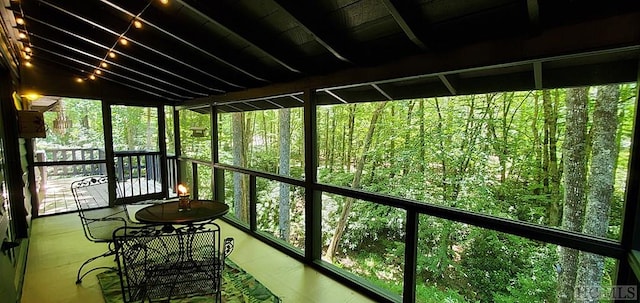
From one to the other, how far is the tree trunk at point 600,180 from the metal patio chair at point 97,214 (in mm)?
5218

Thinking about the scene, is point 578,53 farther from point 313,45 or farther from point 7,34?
point 7,34

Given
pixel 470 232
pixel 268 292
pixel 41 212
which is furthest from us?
pixel 41 212

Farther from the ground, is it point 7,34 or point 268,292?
point 7,34

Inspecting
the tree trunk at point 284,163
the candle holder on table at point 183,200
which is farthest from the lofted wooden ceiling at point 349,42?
the tree trunk at point 284,163

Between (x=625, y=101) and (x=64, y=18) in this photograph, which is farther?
(x=625, y=101)

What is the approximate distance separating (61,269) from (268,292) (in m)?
2.44

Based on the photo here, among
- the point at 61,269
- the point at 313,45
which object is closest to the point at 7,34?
the point at 61,269

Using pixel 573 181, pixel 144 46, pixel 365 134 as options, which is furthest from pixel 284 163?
pixel 573 181

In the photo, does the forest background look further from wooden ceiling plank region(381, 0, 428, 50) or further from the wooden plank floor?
wooden ceiling plank region(381, 0, 428, 50)

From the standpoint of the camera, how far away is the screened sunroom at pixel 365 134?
1815 millimetres

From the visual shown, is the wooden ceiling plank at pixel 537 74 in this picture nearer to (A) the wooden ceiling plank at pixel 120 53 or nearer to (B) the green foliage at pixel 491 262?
A: (B) the green foliage at pixel 491 262

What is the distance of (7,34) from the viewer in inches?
123

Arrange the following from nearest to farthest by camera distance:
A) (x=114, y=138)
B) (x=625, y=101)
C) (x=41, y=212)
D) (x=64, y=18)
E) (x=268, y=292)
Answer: (x=268, y=292) → (x=64, y=18) → (x=625, y=101) → (x=41, y=212) → (x=114, y=138)

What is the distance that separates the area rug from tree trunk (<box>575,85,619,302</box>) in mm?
3822
